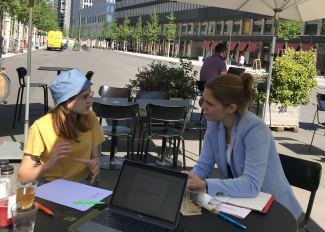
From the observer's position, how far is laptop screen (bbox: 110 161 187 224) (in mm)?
1801

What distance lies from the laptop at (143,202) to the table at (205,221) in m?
0.12

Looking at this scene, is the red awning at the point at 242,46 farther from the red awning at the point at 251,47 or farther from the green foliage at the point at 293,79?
the green foliage at the point at 293,79

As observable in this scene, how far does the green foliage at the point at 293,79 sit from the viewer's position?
9.19 m

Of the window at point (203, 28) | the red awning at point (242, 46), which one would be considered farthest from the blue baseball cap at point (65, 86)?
the window at point (203, 28)

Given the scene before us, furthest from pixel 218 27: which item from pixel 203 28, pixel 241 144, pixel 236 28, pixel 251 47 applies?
pixel 241 144

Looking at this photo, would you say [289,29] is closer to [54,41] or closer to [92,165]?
[54,41]

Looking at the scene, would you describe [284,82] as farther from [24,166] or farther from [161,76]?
[24,166]

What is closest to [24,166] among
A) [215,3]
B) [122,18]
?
[215,3]

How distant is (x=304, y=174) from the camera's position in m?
2.84

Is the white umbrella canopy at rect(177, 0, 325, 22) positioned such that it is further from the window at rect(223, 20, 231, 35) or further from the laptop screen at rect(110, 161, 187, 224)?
the window at rect(223, 20, 231, 35)

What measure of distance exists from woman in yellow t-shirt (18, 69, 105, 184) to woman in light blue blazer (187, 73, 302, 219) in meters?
0.90

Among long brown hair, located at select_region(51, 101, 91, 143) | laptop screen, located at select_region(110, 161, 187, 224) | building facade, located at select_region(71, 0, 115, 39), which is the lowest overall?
laptop screen, located at select_region(110, 161, 187, 224)

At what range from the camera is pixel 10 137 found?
7.12 m

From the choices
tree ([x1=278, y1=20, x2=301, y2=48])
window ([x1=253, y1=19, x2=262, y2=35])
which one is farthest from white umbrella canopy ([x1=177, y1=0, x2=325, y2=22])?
window ([x1=253, y1=19, x2=262, y2=35])
